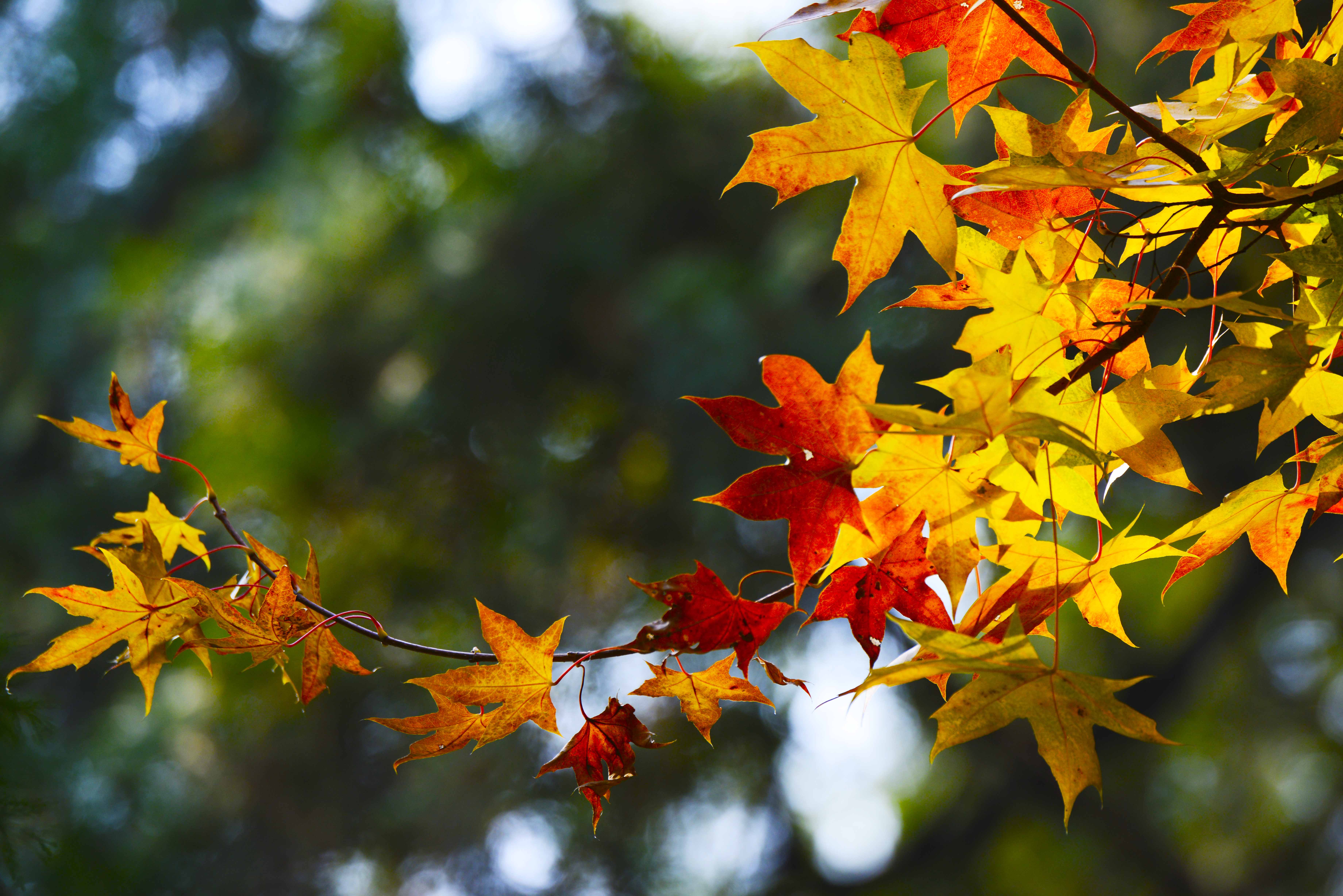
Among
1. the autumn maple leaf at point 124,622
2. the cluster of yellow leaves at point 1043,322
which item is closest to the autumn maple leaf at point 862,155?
the cluster of yellow leaves at point 1043,322

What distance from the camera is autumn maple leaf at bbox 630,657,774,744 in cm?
26

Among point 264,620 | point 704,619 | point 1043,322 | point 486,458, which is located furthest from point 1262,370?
point 486,458

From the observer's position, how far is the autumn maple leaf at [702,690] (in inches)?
10.3

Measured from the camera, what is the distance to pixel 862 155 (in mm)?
259

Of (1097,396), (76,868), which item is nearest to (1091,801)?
(1097,396)

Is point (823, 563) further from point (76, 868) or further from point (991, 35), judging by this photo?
point (76, 868)

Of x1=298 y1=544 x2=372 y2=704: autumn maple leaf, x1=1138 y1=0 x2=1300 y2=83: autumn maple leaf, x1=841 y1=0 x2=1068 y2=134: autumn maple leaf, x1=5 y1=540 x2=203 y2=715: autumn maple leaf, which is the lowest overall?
x1=298 y1=544 x2=372 y2=704: autumn maple leaf

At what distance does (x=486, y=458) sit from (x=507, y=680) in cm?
180

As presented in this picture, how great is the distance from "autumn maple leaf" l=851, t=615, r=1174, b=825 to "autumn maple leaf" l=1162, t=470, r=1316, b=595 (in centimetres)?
5

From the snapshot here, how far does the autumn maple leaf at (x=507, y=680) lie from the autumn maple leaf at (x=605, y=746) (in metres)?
0.01

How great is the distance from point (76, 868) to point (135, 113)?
6.98 ft

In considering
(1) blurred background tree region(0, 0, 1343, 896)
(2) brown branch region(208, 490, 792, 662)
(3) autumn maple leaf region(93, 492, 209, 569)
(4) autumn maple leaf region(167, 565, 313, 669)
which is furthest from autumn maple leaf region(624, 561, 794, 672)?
(1) blurred background tree region(0, 0, 1343, 896)

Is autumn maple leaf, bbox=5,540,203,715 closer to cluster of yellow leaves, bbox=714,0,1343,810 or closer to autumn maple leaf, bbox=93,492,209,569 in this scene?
autumn maple leaf, bbox=93,492,209,569

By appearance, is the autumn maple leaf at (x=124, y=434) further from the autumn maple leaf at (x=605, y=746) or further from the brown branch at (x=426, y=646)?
the autumn maple leaf at (x=605, y=746)
